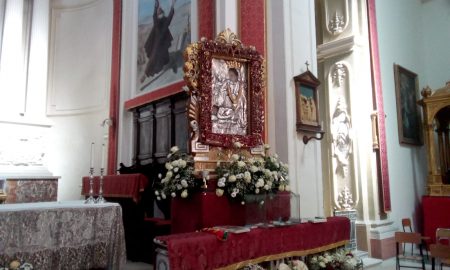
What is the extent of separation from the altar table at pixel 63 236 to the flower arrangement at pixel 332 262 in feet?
8.41

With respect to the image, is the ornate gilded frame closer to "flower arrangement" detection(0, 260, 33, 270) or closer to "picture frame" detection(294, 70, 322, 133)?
"picture frame" detection(294, 70, 322, 133)

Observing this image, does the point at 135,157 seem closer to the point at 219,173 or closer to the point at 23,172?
the point at 23,172

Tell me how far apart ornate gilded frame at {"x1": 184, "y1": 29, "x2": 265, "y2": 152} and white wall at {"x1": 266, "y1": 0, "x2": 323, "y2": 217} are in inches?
17.3

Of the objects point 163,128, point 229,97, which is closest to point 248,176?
point 229,97

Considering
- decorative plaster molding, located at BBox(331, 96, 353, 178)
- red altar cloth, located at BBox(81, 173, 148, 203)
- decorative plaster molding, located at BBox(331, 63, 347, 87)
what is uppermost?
decorative plaster molding, located at BBox(331, 63, 347, 87)

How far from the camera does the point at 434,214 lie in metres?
7.77

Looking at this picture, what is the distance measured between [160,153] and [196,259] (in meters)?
4.51

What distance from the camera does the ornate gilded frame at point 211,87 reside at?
187 inches

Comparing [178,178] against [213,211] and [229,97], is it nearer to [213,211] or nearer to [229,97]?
[213,211]

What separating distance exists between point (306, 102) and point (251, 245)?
2.66m

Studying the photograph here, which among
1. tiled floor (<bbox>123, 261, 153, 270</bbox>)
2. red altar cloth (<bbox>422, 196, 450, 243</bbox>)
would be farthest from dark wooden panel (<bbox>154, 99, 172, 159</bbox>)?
red altar cloth (<bbox>422, 196, 450, 243</bbox>)

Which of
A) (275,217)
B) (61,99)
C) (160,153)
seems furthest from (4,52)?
(275,217)

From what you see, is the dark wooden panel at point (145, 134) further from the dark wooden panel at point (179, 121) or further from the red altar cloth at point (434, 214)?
the red altar cloth at point (434, 214)

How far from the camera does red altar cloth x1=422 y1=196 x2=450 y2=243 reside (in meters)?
7.60
